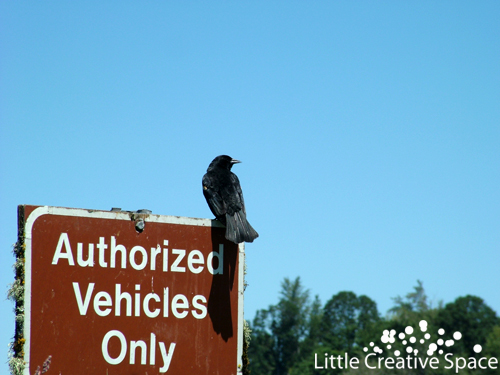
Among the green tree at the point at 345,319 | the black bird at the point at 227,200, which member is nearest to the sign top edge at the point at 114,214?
the black bird at the point at 227,200

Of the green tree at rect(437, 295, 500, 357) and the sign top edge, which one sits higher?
the green tree at rect(437, 295, 500, 357)

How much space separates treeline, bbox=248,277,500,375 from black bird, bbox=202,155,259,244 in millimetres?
61802

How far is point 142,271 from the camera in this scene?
4121mm

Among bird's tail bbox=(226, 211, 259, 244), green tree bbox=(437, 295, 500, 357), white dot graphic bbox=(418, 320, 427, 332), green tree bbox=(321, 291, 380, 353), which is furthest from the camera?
green tree bbox=(321, 291, 380, 353)

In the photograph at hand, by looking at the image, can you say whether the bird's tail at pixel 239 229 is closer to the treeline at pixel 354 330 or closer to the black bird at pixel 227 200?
the black bird at pixel 227 200

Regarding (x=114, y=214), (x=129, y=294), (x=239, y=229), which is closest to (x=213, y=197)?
(x=239, y=229)

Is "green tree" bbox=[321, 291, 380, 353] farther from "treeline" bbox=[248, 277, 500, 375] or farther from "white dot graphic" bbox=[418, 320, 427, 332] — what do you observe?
"white dot graphic" bbox=[418, 320, 427, 332]

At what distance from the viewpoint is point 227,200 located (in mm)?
4973

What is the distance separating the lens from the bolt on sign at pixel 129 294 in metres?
3.85

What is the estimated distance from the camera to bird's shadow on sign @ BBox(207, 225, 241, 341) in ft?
14.1

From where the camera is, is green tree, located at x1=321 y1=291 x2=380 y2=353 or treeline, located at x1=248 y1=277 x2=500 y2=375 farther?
green tree, located at x1=321 y1=291 x2=380 y2=353

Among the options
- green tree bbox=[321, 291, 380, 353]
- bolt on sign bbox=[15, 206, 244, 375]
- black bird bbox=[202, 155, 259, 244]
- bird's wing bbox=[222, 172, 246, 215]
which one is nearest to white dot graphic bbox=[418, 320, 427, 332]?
green tree bbox=[321, 291, 380, 353]

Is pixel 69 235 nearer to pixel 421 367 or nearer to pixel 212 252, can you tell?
pixel 212 252

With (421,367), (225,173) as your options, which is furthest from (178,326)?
(421,367)
